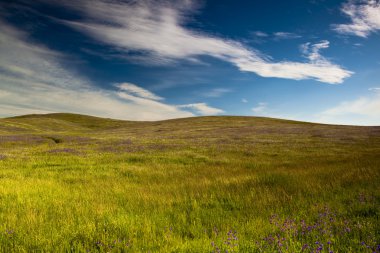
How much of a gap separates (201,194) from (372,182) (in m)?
5.01

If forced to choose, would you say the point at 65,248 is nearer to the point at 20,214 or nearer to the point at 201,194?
the point at 20,214

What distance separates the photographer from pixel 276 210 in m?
5.42

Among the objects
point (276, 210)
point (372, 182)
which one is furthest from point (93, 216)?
point (372, 182)

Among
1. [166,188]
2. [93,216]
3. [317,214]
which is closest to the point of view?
[317,214]

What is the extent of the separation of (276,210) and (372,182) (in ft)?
12.4

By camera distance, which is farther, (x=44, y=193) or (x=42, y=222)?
(x=44, y=193)

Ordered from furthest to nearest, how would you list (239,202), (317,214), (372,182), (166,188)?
(166,188) < (372,182) < (239,202) < (317,214)

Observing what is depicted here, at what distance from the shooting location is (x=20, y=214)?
557cm

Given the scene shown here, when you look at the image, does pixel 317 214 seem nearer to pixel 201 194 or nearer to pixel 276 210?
pixel 276 210

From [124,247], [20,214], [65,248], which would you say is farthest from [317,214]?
[20,214]

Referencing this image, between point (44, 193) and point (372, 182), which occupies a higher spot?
point (372, 182)

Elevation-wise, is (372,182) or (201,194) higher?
(372,182)

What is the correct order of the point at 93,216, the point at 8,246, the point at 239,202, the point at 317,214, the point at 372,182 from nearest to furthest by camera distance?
1. the point at 8,246
2. the point at 317,214
3. the point at 93,216
4. the point at 239,202
5. the point at 372,182

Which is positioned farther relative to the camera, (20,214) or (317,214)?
(20,214)
